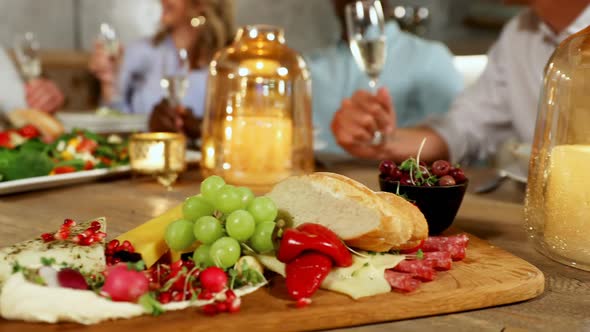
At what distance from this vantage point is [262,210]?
71cm

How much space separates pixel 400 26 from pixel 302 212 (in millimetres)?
2560

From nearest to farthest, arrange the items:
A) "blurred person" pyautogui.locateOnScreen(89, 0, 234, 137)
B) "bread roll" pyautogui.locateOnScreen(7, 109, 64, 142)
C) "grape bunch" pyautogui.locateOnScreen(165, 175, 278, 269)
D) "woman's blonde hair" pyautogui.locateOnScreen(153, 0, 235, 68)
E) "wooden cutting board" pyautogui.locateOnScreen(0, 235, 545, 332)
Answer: "wooden cutting board" pyautogui.locateOnScreen(0, 235, 545, 332) < "grape bunch" pyautogui.locateOnScreen(165, 175, 278, 269) < "bread roll" pyautogui.locateOnScreen(7, 109, 64, 142) < "blurred person" pyautogui.locateOnScreen(89, 0, 234, 137) < "woman's blonde hair" pyautogui.locateOnScreen(153, 0, 235, 68)

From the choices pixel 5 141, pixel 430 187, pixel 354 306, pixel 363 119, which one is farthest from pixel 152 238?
pixel 363 119

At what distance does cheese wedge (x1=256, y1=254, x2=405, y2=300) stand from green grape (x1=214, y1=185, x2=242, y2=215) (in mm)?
64

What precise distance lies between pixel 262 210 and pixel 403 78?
254 centimetres

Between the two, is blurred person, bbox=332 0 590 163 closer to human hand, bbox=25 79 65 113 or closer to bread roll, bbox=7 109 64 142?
bread roll, bbox=7 109 64 142

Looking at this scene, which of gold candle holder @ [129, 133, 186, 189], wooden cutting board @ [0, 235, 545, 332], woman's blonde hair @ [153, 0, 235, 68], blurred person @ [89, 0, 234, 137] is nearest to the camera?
wooden cutting board @ [0, 235, 545, 332]

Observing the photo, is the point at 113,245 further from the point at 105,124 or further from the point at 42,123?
the point at 105,124

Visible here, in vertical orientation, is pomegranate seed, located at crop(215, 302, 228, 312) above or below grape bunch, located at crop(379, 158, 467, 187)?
below

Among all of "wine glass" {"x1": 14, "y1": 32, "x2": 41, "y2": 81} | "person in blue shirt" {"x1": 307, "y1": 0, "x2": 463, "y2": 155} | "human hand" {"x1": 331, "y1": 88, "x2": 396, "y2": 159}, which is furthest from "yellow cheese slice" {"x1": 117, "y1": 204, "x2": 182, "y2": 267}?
"person in blue shirt" {"x1": 307, "y1": 0, "x2": 463, "y2": 155}

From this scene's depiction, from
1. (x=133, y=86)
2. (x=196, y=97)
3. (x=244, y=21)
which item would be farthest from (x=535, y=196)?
(x=244, y=21)

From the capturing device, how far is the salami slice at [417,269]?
0.69 m

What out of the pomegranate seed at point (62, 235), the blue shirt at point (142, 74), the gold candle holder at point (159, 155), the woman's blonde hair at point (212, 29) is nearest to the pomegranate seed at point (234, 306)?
the pomegranate seed at point (62, 235)

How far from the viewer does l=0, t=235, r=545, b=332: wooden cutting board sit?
1.85ft
